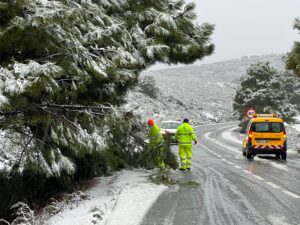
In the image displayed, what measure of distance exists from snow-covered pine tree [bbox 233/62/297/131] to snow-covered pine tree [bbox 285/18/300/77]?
31042 mm

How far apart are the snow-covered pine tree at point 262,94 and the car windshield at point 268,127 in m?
30.1

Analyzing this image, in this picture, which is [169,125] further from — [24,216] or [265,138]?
[24,216]

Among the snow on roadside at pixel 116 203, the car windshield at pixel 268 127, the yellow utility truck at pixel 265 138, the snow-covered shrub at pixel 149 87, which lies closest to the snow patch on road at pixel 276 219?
the snow on roadside at pixel 116 203

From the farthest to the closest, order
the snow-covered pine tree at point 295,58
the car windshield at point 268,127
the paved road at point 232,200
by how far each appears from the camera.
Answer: the car windshield at point 268,127 < the snow-covered pine tree at point 295,58 < the paved road at point 232,200

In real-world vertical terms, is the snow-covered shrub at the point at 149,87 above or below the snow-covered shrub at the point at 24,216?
above

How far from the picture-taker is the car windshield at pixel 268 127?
66.1ft

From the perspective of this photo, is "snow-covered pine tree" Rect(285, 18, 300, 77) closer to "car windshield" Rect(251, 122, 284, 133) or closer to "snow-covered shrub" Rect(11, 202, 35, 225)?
"car windshield" Rect(251, 122, 284, 133)

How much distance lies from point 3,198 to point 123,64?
4381 mm

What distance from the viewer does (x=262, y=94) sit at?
50.8 metres

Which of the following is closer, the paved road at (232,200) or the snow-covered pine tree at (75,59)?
the paved road at (232,200)

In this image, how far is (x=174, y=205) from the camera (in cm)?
894

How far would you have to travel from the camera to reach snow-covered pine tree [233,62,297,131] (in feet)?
168

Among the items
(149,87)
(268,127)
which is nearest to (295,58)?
(268,127)

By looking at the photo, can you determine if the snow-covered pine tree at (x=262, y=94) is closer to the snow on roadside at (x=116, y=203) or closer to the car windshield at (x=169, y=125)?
the car windshield at (x=169, y=125)
